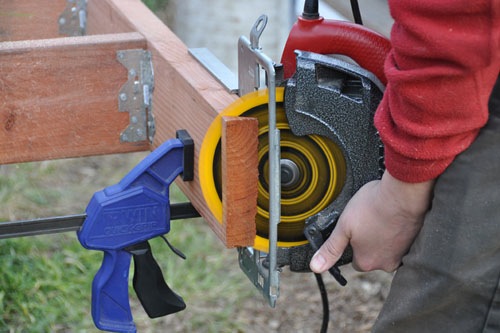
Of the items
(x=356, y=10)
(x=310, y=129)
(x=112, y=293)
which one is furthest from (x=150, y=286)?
(x=356, y=10)

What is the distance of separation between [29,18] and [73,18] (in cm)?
12

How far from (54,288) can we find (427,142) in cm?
208

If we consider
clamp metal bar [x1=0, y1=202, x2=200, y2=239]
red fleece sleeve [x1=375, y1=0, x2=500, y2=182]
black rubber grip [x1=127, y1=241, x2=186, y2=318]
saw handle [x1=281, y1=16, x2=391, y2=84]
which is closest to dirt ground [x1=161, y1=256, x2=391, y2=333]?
black rubber grip [x1=127, y1=241, x2=186, y2=318]

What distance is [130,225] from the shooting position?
1.48m

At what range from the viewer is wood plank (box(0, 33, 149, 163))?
159 centimetres

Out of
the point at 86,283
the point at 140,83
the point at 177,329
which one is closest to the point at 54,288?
the point at 86,283

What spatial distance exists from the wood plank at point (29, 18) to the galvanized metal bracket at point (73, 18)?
0.01 meters

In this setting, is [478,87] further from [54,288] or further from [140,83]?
[54,288]

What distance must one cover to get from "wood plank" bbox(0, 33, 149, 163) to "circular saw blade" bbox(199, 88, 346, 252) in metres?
0.35

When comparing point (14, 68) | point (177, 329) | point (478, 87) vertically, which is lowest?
point (177, 329)

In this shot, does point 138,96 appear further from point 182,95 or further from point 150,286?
point 150,286

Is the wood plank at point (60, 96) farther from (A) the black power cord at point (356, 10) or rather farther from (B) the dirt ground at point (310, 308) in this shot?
(B) the dirt ground at point (310, 308)

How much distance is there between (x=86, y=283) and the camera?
2947 mm

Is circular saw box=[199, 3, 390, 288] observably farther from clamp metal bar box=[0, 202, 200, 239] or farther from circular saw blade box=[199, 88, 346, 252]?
clamp metal bar box=[0, 202, 200, 239]
